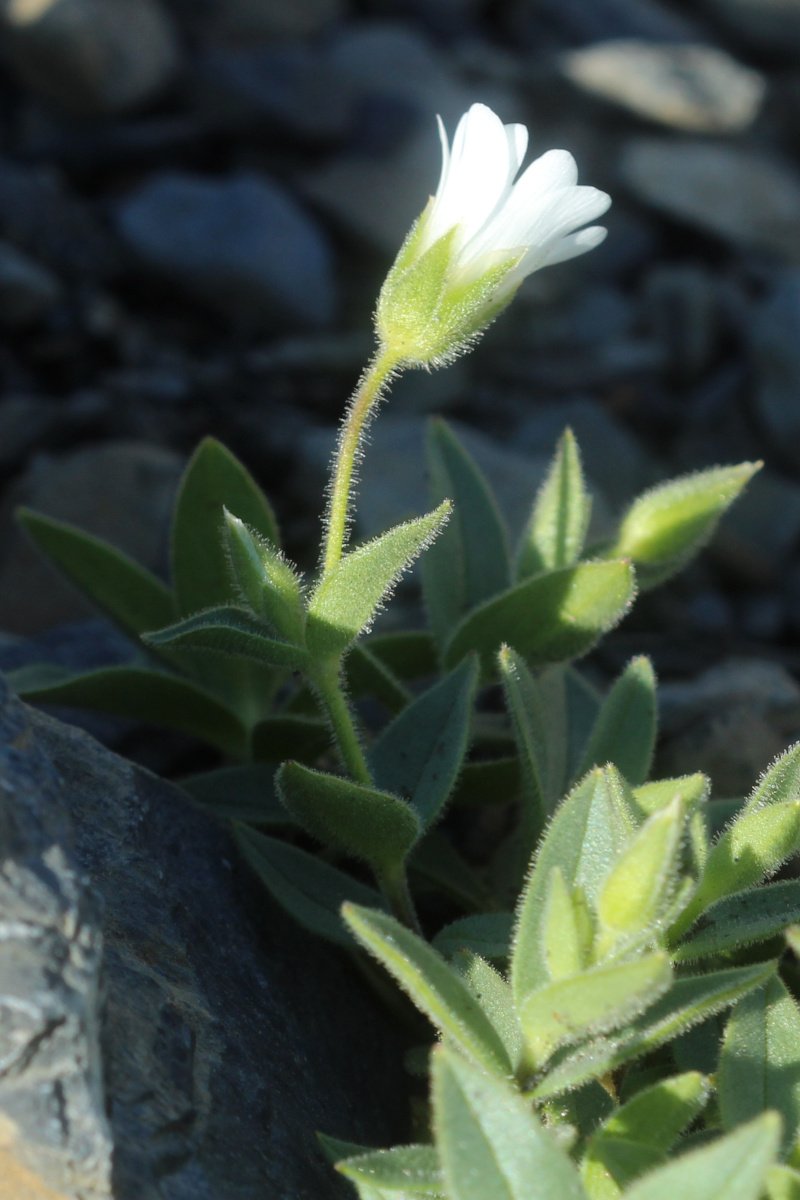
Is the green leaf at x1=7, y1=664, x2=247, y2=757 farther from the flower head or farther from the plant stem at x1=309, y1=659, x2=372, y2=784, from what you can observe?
the flower head

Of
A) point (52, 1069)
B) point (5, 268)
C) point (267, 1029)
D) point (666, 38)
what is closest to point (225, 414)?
point (5, 268)

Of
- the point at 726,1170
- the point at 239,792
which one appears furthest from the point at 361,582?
the point at 726,1170

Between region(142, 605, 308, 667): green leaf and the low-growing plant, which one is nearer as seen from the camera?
the low-growing plant

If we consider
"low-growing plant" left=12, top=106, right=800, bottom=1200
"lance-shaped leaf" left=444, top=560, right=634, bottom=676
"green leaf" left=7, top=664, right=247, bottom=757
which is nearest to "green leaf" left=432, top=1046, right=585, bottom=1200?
"low-growing plant" left=12, top=106, right=800, bottom=1200

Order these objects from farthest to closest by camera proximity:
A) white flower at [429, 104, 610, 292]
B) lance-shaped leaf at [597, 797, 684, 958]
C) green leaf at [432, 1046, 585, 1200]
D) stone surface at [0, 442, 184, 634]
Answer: stone surface at [0, 442, 184, 634] < white flower at [429, 104, 610, 292] < lance-shaped leaf at [597, 797, 684, 958] < green leaf at [432, 1046, 585, 1200]

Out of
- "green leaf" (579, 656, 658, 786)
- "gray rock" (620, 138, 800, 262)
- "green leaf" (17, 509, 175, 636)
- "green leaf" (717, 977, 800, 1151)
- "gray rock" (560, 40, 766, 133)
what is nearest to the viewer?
"green leaf" (717, 977, 800, 1151)

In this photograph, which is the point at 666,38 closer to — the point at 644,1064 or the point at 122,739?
the point at 122,739

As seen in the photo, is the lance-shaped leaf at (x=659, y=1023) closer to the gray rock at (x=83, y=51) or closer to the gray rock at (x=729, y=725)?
the gray rock at (x=729, y=725)

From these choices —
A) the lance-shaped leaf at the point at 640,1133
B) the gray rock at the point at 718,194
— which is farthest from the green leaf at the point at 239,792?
the gray rock at the point at 718,194
